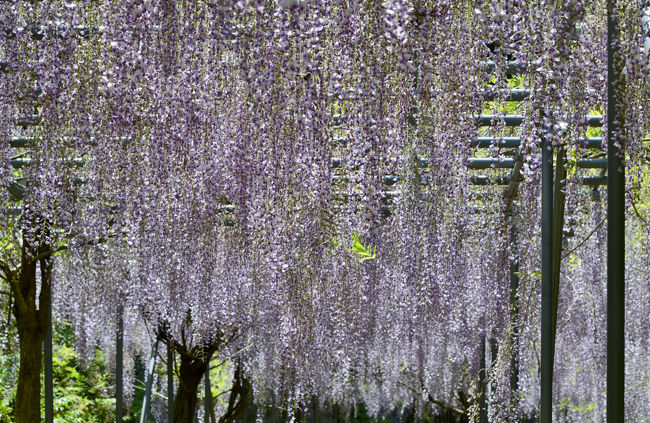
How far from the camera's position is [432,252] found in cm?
853

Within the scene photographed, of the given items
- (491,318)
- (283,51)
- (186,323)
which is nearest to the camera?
(283,51)

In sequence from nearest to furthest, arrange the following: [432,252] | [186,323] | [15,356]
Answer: [432,252] < [15,356] < [186,323]

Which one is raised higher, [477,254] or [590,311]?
[477,254]

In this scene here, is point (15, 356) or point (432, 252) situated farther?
point (15, 356)

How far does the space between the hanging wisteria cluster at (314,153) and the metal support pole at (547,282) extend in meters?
0.15

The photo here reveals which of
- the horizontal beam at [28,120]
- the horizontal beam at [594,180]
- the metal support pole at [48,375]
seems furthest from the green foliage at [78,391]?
the horizontal beam at [594,180]

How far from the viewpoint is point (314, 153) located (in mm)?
4402

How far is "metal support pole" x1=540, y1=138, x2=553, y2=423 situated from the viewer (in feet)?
15.6

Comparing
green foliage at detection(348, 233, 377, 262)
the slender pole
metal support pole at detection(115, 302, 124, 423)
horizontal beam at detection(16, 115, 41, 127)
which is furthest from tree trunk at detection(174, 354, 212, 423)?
the slender pole

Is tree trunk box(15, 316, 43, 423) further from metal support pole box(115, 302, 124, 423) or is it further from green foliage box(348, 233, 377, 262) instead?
green foliage box(348, 233, 377, 262)

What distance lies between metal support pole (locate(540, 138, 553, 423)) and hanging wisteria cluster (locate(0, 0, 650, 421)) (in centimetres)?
15

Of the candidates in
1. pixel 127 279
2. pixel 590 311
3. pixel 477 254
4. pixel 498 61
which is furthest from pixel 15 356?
pixel 498 61

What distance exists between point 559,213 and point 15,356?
8.49 meters

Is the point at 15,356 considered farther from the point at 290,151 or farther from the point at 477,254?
the point at 290,151
